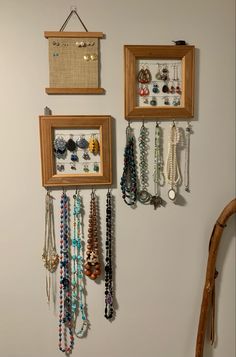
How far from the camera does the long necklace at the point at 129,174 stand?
94 cm

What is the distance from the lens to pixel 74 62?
90 centimetres

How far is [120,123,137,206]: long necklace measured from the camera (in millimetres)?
941

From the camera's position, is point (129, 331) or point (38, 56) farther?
point (129, 331)

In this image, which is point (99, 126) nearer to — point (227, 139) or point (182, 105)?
point (182, 105)

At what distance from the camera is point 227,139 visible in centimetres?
99

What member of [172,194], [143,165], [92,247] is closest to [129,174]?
[143,165]

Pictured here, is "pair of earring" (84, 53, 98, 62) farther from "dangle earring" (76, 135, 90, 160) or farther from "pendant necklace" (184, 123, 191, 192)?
"pendant necklace" (184, 123, 191, 192)

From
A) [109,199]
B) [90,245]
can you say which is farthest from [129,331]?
[109,199]

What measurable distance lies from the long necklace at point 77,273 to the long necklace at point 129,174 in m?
0.16

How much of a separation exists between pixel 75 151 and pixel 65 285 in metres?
0.45

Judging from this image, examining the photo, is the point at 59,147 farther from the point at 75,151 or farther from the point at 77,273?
the point at 77,273

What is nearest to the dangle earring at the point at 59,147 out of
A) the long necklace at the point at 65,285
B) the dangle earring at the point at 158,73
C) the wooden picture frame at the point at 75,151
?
the wooden picture frame at the point at 75,151

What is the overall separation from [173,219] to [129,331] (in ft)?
1.41

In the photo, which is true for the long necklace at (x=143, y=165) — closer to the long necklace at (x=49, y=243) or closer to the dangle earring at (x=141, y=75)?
the dangle earring at (x=141, y=75)
